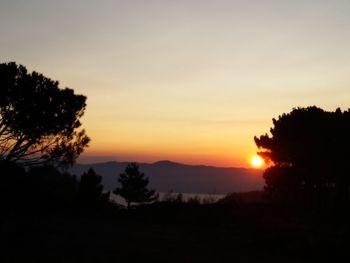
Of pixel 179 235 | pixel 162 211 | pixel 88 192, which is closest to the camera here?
pixel 179 235

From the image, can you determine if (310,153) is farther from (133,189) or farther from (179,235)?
(133,189)

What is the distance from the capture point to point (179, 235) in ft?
57.4

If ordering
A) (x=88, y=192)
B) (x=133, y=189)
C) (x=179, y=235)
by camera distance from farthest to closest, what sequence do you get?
(x=133, y=189) → (x=88, y=192) → (x=179, y=235)

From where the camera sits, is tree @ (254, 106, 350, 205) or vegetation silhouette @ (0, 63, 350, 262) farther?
tree @ (254, 106, 350, 205)

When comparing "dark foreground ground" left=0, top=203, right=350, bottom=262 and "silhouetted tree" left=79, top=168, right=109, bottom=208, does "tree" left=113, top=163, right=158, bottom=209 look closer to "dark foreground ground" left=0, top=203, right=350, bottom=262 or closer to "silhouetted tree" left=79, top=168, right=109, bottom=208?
"silhouetted tree" left=79, top=168, right=109, bottom=208

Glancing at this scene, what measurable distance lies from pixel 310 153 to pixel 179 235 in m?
15.0

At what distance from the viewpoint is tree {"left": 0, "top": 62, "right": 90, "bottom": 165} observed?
65.6 ft

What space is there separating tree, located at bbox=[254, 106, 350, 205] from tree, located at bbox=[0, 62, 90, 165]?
15.2m

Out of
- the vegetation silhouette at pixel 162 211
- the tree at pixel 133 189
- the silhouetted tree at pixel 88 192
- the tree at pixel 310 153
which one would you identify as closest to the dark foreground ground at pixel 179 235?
A: the vegetation silhouette at pixel 162 211

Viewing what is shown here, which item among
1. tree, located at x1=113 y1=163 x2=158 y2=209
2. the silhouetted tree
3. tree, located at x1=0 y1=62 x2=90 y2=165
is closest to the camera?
tree, located at x1=0 y1=62 x2=90 y2=165

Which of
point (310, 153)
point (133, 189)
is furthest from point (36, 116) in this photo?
point (133, 189)

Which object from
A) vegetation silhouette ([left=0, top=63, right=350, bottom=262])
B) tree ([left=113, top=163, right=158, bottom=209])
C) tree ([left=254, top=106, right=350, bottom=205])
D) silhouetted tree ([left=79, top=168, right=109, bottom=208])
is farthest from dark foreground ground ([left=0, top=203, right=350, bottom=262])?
tree ([left=113, top=163, right=158, bottom=209])

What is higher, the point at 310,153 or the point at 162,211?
the point at 310,153

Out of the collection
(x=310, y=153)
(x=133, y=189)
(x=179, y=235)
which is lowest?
(x=179, y=235)
